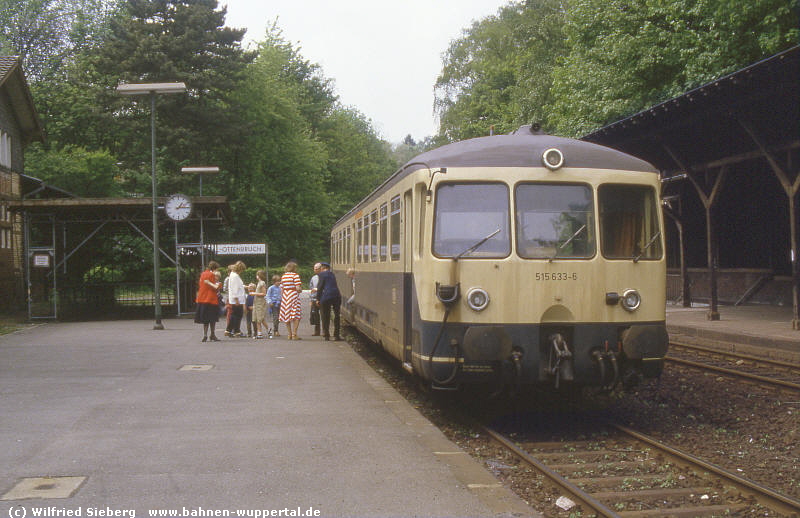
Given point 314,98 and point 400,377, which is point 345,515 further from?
point 314,98

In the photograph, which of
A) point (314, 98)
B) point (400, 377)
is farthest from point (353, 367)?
point (314, 98)

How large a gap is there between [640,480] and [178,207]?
20607 millimetres

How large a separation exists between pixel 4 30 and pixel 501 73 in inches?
1209

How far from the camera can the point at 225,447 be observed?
7.38 meters

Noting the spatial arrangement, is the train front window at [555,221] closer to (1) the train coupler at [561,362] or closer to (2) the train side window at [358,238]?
(1) the train coupler at [561,362]

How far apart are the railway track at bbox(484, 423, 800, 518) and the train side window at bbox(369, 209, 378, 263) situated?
487cm

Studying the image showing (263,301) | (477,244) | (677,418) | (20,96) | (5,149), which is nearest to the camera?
(477,244)

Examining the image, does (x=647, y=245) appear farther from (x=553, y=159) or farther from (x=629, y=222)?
(x=553, y=159)

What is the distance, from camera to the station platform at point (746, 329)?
14813 mm

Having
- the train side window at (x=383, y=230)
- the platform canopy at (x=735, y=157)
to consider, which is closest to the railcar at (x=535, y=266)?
the train side window at (x=383, y=230)

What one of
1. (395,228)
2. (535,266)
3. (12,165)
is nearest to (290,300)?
(395,228)

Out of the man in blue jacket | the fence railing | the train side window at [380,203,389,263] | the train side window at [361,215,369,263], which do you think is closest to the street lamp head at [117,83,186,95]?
the man in blue jacket

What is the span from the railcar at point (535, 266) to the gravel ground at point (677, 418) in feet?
2.45

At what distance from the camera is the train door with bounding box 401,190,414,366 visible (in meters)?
9.24
